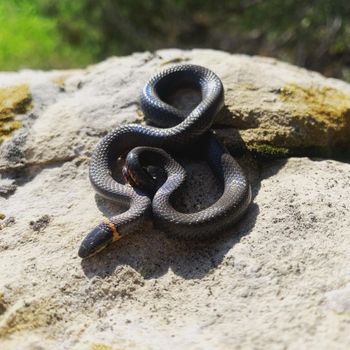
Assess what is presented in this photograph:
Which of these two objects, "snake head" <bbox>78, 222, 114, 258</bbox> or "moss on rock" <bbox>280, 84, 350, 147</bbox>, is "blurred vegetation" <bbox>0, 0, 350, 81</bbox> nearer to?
"moss on rock" <bbox>280, 84, 350, 147</bbox>

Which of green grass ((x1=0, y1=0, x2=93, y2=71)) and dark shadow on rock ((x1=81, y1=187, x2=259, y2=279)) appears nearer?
dark shadow on rock ((x1=81, y1=187, x2=259, y2=279))

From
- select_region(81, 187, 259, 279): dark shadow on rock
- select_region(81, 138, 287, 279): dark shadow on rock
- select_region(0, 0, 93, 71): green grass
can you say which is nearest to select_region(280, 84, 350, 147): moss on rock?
select_region(81, 138, 287, 279): dark shadow on rock

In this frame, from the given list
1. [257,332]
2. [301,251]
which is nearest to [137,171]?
[301,251]

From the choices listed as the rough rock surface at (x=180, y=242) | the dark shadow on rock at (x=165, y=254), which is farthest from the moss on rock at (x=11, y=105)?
the dark shadow on rock at (x=165, y=254)

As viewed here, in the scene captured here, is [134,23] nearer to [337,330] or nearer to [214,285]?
[214,285]

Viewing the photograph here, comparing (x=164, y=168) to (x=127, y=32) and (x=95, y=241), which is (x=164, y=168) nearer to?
(x=95, y=241)
